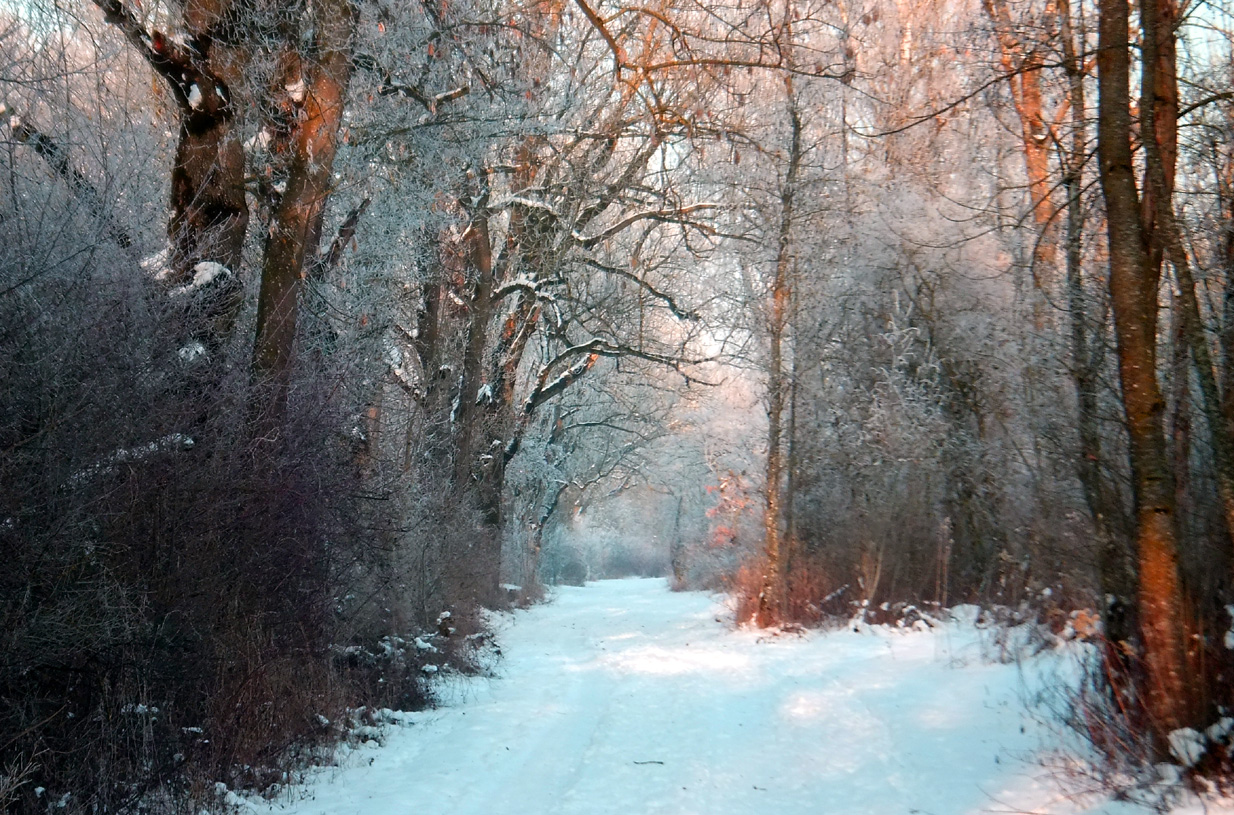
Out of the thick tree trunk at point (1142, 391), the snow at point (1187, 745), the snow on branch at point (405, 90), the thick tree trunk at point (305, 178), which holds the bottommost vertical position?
the snow at point (1187, 745)

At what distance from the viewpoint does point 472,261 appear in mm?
18094

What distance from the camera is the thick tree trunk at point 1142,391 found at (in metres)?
5.60

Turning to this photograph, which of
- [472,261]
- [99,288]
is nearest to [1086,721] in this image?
[99,288]

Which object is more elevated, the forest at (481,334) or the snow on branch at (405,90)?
the snow on branch at (405,90)

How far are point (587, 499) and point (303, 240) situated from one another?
125 feet

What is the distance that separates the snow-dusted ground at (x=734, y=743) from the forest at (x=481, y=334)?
2.15 ft

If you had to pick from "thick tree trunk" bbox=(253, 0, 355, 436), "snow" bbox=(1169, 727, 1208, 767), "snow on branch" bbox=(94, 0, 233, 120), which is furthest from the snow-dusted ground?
"snow on branch" bbox=(94, 0, 233, 120)

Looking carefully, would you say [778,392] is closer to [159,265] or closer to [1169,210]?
[1169,210]

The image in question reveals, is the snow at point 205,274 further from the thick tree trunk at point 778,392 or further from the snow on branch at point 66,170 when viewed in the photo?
the thick tree trunk at point 778,392

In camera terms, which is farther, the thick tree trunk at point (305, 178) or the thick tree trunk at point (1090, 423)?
the thick tree trunk at point (305, 178)

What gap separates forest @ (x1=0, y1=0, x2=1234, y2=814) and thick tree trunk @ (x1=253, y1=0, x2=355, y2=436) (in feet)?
0.13

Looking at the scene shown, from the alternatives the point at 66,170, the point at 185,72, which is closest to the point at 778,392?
the point at 185,72

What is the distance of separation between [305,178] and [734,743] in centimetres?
647

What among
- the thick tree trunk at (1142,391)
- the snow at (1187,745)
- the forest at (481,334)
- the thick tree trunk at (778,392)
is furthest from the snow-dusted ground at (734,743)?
the thick tree trunk at (778,392)
